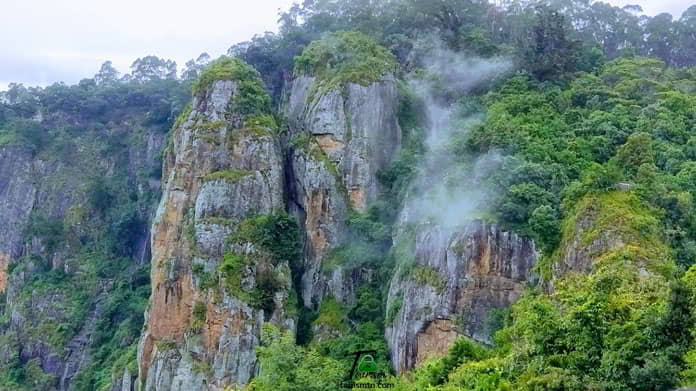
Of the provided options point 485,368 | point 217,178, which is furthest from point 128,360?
point 485,368

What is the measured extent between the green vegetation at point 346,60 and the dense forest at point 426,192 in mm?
112

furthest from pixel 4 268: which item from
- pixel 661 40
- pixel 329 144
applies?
pixel 661 40

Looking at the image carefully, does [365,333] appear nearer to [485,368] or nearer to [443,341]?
[443,341]

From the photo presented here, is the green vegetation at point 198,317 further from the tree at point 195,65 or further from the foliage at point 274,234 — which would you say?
the tree at point 195,65

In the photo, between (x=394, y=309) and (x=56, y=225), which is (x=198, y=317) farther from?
(x=56, y=225)

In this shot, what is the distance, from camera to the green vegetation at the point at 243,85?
36.6 meters

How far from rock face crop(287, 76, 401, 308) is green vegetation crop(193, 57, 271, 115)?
2.27 metres

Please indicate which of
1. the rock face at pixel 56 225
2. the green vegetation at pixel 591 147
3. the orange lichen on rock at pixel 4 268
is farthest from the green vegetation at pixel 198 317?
the orange lichen on rock at pixel 4 268

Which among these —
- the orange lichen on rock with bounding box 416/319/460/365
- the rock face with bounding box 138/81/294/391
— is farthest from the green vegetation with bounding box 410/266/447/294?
the rock face with bounding box 138/81/294/391

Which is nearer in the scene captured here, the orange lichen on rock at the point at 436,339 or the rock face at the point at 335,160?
the orange lichen on rock at the point at 436,339

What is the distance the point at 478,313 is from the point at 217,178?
14498 mm

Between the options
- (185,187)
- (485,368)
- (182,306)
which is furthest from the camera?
(185,187)

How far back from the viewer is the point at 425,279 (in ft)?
88.5

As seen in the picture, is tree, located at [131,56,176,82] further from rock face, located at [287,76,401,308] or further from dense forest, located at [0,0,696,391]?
rock face, located at [287,76,401,308]
